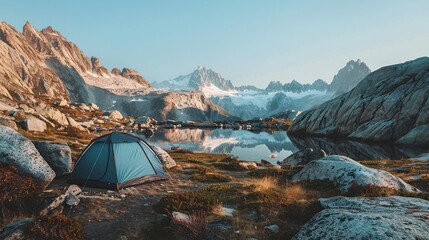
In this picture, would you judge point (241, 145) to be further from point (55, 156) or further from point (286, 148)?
point (55, 156)

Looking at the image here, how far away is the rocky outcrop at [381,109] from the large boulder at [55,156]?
59.8 meters

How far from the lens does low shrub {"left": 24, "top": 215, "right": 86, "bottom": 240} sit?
8633 millimetres

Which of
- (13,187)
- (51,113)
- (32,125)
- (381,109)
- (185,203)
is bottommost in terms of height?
(185,203)

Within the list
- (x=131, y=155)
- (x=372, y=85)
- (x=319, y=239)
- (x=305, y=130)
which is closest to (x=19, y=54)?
(x=305, y=130)

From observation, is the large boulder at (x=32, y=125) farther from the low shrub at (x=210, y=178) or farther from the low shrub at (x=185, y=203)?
the low shrub at (x=185, y=203)

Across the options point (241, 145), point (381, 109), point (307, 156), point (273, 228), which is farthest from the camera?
point (381, 109)

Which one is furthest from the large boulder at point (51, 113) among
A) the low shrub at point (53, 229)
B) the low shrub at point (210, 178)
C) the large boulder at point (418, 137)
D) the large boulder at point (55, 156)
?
the large boulder at point (418, 137)

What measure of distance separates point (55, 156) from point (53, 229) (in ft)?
35.3

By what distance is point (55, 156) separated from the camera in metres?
18.4

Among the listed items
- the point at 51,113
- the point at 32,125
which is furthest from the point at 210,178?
the point at 51,113

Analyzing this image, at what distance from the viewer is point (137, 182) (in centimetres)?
1717

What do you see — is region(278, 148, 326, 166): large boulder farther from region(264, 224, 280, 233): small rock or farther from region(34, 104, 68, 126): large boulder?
region(34, 104, 68, 126): large boulder

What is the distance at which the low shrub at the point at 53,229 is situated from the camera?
8.63 meters

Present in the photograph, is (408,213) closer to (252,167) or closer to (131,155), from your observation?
(131,155)
